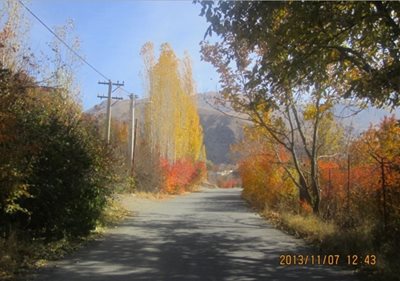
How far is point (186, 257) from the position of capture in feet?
33.6

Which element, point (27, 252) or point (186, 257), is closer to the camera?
point (27, 252)

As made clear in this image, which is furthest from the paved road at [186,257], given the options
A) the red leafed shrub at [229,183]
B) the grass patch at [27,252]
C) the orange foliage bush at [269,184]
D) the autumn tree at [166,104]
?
the red leafed shrub at [229,183]

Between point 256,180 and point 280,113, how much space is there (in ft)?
26.6

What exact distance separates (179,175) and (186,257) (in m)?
38.4

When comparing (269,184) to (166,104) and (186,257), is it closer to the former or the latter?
(186,257)

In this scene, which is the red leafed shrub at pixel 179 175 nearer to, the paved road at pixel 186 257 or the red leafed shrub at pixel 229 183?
the paved road at pixel 186 257

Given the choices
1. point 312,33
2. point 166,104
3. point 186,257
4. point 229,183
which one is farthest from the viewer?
point 229,183

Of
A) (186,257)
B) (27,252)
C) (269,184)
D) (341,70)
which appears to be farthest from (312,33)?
(269,184)

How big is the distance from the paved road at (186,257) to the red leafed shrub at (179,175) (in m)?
27.5

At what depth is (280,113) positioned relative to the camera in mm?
18984

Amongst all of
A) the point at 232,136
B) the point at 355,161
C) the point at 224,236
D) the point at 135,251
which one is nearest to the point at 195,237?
the point at 224,236

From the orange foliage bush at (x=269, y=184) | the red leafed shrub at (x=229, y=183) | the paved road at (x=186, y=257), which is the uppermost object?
the red leafed shrub at (x=229, y=183)

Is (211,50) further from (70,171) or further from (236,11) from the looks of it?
(236,11)

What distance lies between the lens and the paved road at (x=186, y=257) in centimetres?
845
